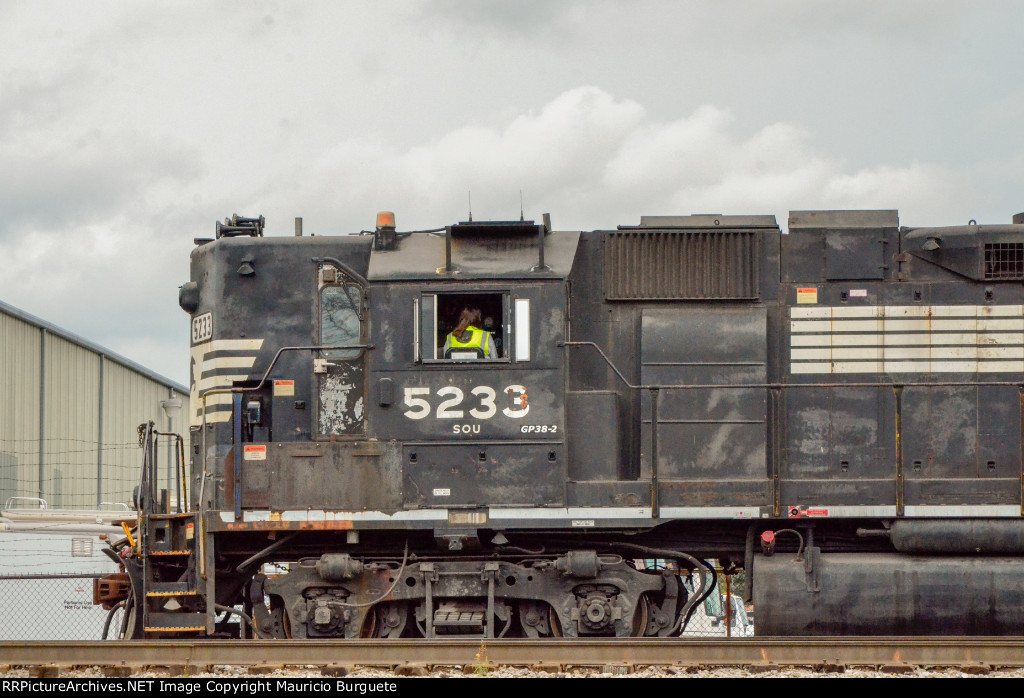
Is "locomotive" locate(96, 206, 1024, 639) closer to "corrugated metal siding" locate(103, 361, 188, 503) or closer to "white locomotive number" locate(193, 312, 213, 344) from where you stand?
"white locomotive number" locate(193, 312, 213, 344)

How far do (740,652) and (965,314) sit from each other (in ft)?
13.4

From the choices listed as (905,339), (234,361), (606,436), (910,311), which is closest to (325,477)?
(234,361)

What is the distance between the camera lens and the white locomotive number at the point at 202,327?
1184 cm

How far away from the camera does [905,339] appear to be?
1127 centimetres

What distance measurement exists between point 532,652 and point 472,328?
309cm

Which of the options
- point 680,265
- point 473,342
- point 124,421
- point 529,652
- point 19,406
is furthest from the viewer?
point 124,421

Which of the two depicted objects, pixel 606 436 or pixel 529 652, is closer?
pixel 529 652

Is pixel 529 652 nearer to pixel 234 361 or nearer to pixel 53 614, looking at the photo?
pixel 234 361

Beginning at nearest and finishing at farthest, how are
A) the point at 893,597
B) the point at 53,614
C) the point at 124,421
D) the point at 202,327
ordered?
the point at 893,597, the point at 202,327, the point at 53,614, the point at 124,421

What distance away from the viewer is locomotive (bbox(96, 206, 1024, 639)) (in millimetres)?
10797

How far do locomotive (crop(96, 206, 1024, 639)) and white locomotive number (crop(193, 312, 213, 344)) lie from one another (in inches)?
10.9

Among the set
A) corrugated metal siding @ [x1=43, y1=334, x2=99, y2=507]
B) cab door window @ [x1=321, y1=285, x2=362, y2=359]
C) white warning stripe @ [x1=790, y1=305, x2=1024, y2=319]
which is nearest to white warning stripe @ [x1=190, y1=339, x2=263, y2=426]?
cab door window @ [x1=321, y1=285, x2=362, y2=359]

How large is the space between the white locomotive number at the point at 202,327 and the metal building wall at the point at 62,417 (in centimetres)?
1453
